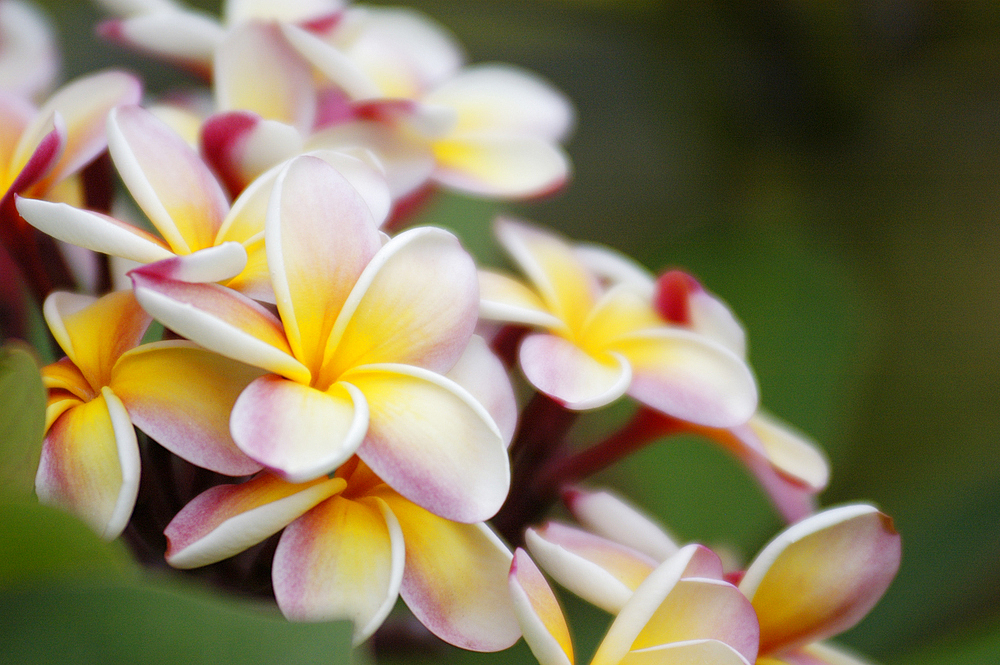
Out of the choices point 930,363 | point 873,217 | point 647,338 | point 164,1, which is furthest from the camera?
point 873,217

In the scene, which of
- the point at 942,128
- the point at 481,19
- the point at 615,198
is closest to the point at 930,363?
the point at 942,128

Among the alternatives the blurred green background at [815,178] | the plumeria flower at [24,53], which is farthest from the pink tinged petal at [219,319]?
the blurred green background at [815,178]

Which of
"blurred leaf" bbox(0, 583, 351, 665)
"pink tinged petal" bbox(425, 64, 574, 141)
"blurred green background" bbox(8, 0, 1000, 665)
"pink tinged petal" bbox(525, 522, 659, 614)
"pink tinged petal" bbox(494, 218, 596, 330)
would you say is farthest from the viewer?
"blurred green background" bbox(8, 0, 1000, 665)

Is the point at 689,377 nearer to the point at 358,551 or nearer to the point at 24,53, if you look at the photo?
the point at 358,551

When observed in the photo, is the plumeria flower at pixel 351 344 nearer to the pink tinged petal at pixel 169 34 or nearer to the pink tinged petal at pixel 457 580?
the pink tinged petal at pixel 457 580

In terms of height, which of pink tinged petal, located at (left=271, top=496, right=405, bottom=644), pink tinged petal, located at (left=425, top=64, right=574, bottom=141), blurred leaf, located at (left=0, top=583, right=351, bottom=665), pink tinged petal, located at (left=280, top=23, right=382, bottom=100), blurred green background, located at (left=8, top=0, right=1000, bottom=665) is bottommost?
blurred green background, located at (left=8, top=0, right=1000, bottom=665)

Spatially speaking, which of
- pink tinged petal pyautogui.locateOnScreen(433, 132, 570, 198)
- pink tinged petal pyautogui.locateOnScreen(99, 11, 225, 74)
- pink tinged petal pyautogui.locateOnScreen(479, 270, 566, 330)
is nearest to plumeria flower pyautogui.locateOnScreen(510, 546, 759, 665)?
pink tinged petal pyautogui.locateOnScreen(479, 270, 566, 330)

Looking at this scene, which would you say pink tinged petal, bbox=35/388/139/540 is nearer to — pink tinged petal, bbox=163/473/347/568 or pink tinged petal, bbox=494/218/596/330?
pink tinged petal, bbox=163/473/347/568

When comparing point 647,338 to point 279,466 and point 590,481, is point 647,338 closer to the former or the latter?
point 279,466
